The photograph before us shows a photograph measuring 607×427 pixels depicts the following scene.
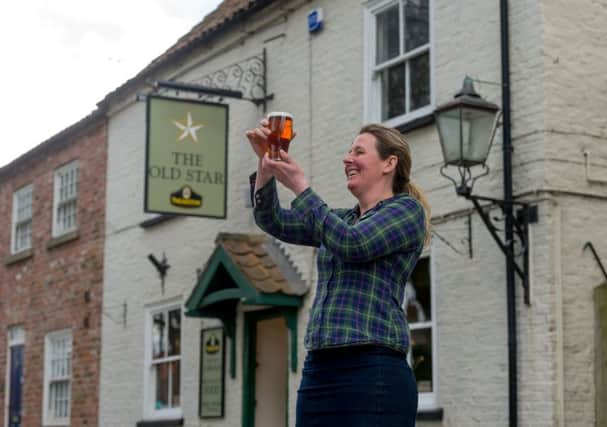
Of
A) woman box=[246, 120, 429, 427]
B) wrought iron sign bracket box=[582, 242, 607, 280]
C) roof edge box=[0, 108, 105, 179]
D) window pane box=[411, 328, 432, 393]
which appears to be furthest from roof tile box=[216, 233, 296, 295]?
woman box=[246, 120, 429, 427]

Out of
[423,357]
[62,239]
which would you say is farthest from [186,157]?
[62,239]

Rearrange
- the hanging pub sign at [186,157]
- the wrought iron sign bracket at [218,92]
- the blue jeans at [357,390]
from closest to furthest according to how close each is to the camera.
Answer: the blue jeans at [357,390]
the hanging pub sign at [186,157]
the wrought iron sign bracket at [218,92]

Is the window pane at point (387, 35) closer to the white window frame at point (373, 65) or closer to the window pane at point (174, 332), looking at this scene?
the white window frame at point (373, 65)

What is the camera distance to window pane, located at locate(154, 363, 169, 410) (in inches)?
573

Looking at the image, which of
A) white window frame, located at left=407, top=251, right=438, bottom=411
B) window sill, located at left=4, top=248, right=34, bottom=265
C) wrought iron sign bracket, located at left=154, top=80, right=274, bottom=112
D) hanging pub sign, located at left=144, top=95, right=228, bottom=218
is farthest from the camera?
window sill, located at left=4, top=248, right=34, bottom=265

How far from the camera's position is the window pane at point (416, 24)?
10.7 metres

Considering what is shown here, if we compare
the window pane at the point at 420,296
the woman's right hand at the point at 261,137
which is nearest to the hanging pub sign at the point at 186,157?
the window pane at the point at 420,296

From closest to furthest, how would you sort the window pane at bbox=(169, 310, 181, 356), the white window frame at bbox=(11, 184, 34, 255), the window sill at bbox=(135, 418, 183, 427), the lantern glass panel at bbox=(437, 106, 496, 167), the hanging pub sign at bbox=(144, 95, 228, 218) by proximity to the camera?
the lantern glass panel at bbox=(437, 106, 496, 167)
the hanging pub sign at bbox=(144, 95, 228, 218)
the window sill at bbox=(135, 418, 183, 427)
the window pane at bbox=(169, 310, 181, 356)
the white window frame at bbox=(11, 184, 34, 255)

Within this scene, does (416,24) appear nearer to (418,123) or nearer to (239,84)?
(418,123)

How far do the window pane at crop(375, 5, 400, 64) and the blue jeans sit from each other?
7.80 metres

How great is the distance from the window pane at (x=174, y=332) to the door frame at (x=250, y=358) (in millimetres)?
1709

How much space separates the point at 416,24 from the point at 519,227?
8.84ft

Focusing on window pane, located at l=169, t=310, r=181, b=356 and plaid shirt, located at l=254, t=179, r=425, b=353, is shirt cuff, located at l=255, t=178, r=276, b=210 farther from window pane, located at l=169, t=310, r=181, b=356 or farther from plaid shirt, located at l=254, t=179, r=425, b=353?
window pane, located at l=169, t=310, r=181, b=356

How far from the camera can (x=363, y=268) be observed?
11.9 ft
